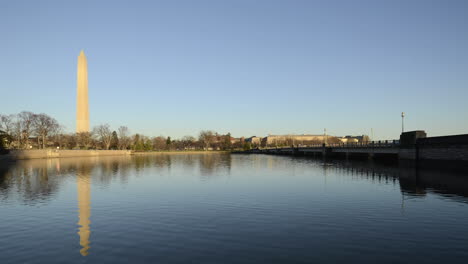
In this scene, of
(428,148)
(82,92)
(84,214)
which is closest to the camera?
(84,214)

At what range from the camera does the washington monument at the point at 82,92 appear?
116188mm

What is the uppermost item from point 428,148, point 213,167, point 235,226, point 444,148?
point 444,148

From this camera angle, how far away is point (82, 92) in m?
117

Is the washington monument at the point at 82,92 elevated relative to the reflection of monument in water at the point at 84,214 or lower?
elevated

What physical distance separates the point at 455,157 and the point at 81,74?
112 meters

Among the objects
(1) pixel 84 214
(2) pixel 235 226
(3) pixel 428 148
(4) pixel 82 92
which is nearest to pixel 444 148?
(3) pixel 428 148

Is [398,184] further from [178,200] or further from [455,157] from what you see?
[178,200]

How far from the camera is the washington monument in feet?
381

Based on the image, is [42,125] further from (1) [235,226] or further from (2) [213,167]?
(1) [235,226]

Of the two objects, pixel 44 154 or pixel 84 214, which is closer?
pixel 84 214

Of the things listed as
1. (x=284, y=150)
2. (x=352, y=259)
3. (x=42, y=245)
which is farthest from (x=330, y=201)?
(x=284, y=150)

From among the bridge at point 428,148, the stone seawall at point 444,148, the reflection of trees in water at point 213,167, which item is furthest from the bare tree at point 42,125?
the stone seawall at point 444,148

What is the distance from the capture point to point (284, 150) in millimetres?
171250

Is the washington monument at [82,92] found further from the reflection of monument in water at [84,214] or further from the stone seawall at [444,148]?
the stone seawall at [444,148]
